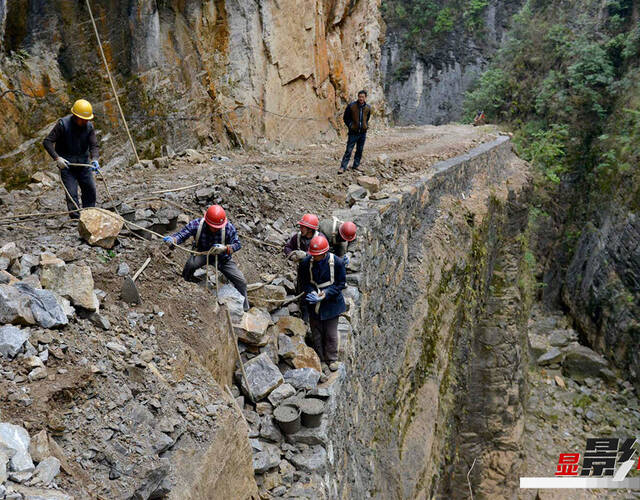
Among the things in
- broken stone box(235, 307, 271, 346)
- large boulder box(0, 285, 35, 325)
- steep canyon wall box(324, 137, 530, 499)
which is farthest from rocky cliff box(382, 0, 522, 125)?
large boulder box(0, 285, 35, 325)

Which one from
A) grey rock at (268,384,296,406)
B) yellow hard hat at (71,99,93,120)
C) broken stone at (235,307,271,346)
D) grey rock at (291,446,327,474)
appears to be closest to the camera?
grey rock at (291,446,327,474)

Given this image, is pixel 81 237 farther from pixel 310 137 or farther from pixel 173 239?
pixel 310 137

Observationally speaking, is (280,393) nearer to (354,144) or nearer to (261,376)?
(261,376)

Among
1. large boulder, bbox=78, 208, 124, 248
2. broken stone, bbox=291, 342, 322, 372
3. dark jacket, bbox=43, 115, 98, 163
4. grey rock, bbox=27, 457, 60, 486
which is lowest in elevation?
broken stone, bbox=291, 342, 322, 372

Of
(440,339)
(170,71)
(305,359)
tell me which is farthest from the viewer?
(170,71)

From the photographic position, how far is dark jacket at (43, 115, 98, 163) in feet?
16.9

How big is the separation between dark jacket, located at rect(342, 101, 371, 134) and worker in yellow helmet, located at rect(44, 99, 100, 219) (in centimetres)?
481

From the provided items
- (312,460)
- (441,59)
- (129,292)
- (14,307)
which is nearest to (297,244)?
(129,292)

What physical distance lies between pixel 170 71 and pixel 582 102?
16462 mm

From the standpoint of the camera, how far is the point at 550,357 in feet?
52.9

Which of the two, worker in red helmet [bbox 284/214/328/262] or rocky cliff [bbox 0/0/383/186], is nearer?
worker in red helmet [bbox 284/214/328/262]

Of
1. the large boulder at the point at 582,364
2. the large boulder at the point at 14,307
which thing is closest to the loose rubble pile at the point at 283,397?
the large boulder at the point at 14,307

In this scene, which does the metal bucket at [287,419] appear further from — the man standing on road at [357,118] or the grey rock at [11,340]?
the man standing on road at [357,118]

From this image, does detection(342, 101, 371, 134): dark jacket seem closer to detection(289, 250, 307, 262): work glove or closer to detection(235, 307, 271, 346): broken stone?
detection(289, 250, 307, 262): work glove
